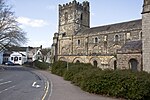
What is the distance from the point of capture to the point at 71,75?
26734 mm

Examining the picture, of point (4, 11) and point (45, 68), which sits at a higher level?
point (4, 11)

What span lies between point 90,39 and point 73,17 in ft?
29.9

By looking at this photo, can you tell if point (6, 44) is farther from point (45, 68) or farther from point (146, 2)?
point (146, 2)

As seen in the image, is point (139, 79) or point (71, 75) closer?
point (139, 79)

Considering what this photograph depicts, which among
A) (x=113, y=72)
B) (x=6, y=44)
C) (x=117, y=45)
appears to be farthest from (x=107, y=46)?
(x=113, y=72)

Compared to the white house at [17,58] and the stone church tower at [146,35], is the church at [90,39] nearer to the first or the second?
the stone church tower at [146,35]

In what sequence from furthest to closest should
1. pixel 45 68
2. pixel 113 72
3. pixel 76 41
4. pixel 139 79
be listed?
pixel 76 41
pixel 45 68
pixel 113 72
pixel 139 79

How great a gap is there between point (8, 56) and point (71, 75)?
251 ft

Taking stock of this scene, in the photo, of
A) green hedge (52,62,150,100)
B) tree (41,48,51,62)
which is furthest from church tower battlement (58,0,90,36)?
green hedge (52,62,150,100)

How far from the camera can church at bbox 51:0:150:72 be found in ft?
145

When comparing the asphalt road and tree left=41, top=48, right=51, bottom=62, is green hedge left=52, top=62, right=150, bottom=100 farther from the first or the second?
tree left=41, top=48, right=51, bottom=62

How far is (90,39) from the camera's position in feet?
187

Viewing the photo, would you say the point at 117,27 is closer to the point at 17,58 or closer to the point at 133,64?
the point at 133,64

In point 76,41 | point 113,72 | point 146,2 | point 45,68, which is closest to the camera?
point 113,72
